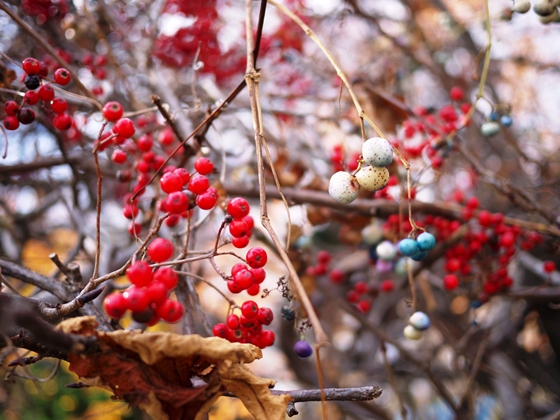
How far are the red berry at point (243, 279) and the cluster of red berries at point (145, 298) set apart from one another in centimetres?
17

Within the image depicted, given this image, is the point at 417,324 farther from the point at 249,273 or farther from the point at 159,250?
the point at 159,250

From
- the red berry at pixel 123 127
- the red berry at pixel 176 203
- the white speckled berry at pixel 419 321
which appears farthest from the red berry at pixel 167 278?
the white speckled berry at pixel 419 321

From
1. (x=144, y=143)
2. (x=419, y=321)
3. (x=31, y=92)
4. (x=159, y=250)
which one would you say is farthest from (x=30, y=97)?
(x=419, y=321)

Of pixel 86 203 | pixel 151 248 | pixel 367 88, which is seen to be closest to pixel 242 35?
pixel 367 88

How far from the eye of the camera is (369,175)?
38.2 inches

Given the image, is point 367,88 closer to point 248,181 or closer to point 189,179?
point 248,181

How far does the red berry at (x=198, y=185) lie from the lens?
1000 mm

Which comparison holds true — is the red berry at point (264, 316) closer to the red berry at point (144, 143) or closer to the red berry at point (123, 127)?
the red berry at point (123, 127)

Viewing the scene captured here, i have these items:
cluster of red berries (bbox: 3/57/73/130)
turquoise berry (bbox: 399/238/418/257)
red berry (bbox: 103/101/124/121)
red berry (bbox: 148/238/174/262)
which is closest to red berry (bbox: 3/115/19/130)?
cluster of red berries (bbox: 3/57/73/130)

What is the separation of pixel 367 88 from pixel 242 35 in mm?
1406

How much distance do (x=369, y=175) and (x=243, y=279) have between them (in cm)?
35

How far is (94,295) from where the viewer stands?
876mm

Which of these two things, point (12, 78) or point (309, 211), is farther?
point (309, 211)

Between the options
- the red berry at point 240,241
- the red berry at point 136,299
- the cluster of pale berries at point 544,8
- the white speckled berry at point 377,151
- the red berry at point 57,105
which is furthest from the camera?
the cluster of pale berries at point 544,8
